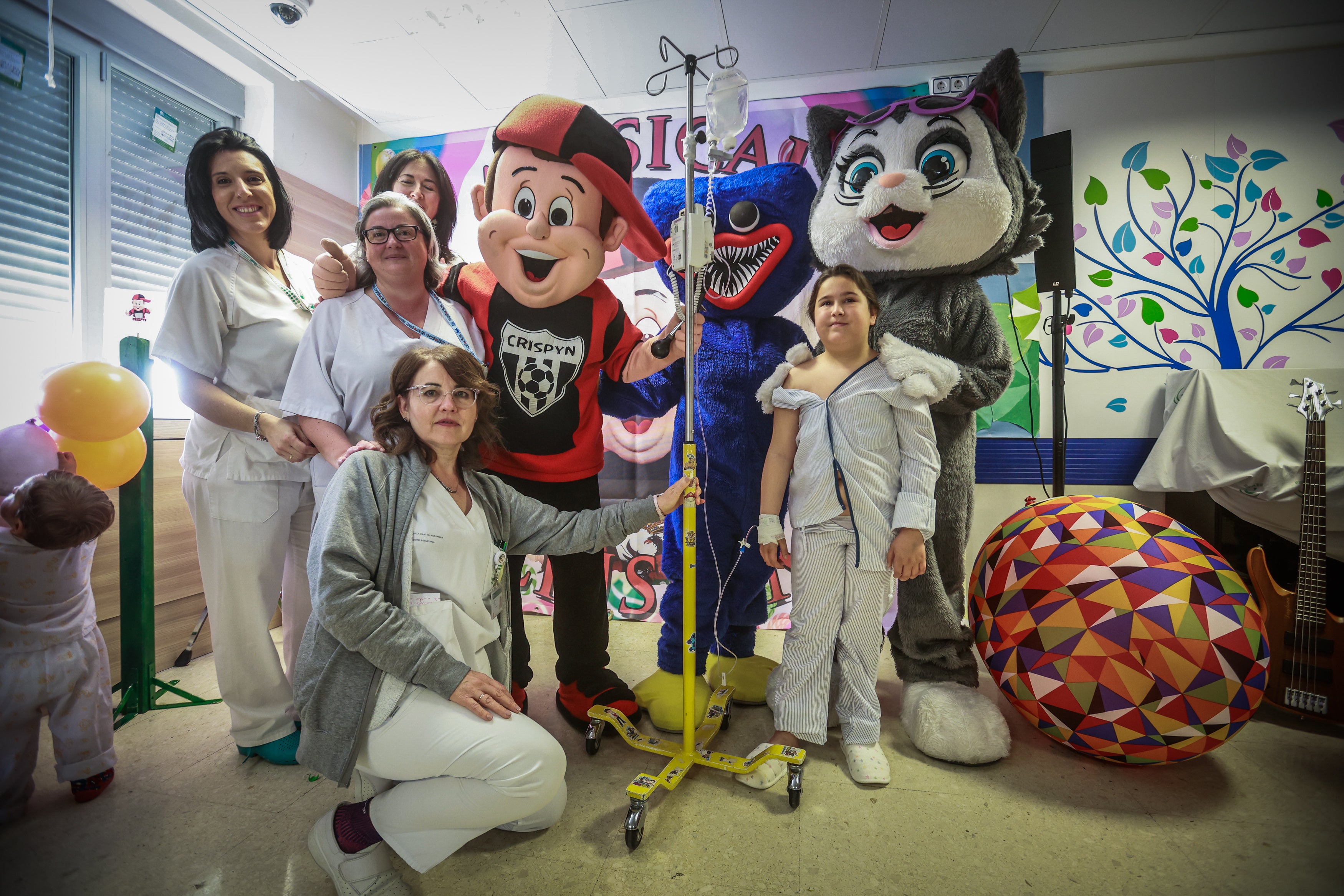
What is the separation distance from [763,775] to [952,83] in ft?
9.06

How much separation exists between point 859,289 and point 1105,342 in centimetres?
183

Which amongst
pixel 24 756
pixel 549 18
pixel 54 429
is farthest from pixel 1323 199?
pixel 24 756

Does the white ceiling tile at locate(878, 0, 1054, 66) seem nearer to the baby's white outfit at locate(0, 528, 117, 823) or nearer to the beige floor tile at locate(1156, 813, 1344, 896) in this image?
the beige floor tile at locate(1156, 813, 1344, 896)

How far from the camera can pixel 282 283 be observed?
181 centimetres

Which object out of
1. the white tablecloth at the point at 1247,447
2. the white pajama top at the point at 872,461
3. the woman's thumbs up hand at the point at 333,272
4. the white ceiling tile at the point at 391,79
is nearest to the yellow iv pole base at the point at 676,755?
the white pajama top at the point at 872,461

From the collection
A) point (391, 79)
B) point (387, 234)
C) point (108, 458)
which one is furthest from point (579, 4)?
point (108, 458)

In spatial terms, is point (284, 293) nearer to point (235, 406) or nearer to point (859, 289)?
point (235, 406)

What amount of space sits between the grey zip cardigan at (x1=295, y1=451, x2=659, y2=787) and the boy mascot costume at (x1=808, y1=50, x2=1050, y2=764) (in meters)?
1.42

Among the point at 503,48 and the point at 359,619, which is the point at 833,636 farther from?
the point at 503,48

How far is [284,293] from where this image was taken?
1794 mm

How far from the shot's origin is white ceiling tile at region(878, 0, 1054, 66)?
6.90ft

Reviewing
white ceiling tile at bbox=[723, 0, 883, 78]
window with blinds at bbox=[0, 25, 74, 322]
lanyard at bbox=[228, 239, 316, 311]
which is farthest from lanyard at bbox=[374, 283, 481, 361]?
white ceiling tile at bbox=[723, 0, 883, 78]

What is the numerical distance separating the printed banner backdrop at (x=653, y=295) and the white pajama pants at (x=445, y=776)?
1607 mm

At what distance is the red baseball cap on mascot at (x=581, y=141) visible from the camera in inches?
66.4
